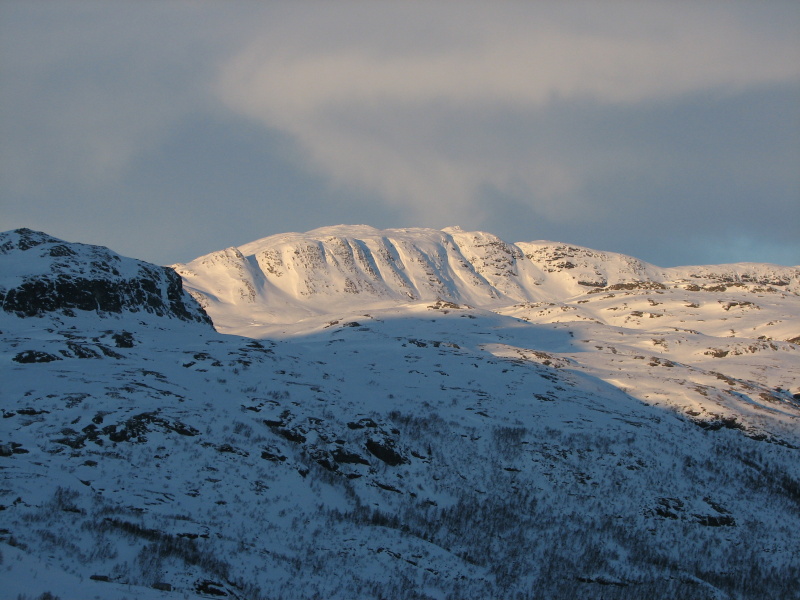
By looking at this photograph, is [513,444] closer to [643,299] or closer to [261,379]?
[261,379]

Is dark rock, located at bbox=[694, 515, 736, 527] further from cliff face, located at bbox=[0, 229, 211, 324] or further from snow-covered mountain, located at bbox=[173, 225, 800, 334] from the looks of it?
snow-covered mountain, located at bbox=[173, 225, 800, 334]

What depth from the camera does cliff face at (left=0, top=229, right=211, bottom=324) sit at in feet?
124

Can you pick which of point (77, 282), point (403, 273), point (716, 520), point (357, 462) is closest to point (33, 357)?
point (357, 462)

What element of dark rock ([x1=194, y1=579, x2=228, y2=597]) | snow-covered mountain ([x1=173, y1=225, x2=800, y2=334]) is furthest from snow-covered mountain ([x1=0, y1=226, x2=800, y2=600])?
snow-covered mountain ([x1=173, y1=225, x2=800, y2=334])

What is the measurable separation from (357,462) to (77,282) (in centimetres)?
2440

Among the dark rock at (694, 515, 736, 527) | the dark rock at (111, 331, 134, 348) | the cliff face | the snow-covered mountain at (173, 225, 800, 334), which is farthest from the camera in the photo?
the snow-covered mountain at (173, 225, 800, 334)

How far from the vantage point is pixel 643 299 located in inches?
3593

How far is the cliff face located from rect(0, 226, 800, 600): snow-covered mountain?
0.14 metres

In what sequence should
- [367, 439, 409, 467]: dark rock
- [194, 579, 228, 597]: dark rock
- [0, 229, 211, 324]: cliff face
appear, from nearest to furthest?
[194, 579, 228, 597]: dark rock → [367, 439, 409, 467]: dark rock → [0, 229, 211, 324]: cliff face

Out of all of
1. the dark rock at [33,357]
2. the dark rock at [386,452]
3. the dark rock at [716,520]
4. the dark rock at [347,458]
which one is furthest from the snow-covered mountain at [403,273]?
the dark rock at [716,520]

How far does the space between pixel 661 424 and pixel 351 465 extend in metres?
16.4

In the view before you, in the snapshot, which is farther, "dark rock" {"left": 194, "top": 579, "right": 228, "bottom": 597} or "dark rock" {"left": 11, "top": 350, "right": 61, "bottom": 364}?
"dark rock" {"left": 11, "top": 350, "right": 61, "bottom": 364}

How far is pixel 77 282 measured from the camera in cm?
3950

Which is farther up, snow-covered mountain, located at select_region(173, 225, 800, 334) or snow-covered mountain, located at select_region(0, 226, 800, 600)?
snow-covered mountain, located at select_region(173, 225, 800, 334)
